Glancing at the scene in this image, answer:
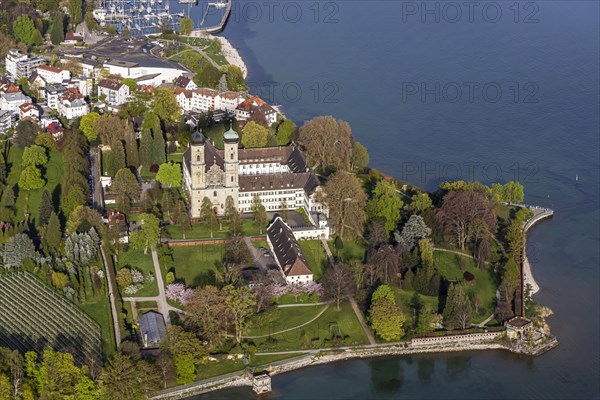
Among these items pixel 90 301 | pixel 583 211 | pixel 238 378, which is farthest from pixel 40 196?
pixel 583 211

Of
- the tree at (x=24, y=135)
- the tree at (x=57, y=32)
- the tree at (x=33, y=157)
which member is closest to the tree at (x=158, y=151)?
the tree at (x=33, y=157)

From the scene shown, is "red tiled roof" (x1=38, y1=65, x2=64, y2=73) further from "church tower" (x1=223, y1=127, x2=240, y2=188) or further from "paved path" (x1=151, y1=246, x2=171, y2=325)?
"paved path" (x1=151, y1=246, x2=171, y2=325)

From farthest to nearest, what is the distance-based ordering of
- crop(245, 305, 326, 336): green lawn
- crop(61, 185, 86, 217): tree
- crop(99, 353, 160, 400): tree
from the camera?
1. crop(61, 185, 86, 217): tree
2. crop(245, 305, 326, 336): green lawn
3. crop(99, 353, 160, 400): tree

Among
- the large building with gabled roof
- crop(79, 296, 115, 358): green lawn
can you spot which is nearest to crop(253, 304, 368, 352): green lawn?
the large building with gabled roof

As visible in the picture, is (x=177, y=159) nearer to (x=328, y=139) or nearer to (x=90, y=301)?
(x=328, y=139)

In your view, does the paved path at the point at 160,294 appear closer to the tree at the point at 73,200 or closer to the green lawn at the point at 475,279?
the tree at the point at 73,200

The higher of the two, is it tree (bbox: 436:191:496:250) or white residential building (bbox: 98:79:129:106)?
white residential building (bbox: 98:79:129:106)
